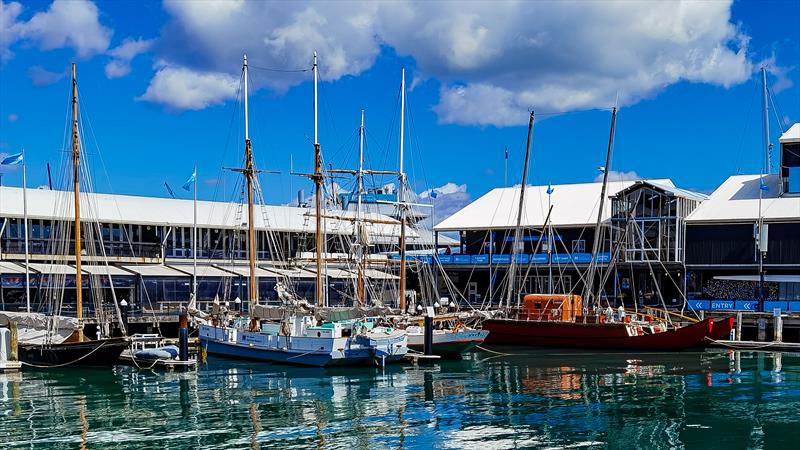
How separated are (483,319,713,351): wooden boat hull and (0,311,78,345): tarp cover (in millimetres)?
25702

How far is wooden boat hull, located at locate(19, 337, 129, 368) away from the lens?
45.8 meters

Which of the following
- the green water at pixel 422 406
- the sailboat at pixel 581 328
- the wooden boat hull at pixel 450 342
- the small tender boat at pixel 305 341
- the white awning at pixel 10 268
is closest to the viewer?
the green water at pixel 422 406

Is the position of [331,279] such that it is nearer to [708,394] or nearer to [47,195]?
Answer: [47,195]

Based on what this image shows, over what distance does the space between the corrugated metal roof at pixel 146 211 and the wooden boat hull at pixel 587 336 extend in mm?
12464

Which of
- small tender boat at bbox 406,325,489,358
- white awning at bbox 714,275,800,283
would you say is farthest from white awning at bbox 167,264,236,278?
white awning at bbox 714,275,800,283

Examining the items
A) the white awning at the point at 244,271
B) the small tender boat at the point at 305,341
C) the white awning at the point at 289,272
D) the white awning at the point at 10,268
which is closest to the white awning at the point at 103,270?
the white awning at the point at 10,268

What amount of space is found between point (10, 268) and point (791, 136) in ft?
188

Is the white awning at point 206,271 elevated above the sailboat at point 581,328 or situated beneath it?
elevated above

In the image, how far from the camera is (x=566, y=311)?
57.7 meters

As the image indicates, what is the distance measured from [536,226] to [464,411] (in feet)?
151

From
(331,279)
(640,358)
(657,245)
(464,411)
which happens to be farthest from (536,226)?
(464,411)

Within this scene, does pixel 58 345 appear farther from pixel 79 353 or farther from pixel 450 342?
pixel 450 342

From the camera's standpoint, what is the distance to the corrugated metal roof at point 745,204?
66.4 metres

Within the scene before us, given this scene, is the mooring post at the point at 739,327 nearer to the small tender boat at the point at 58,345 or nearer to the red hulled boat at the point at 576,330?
the red hulled boat at the point at 576,330
